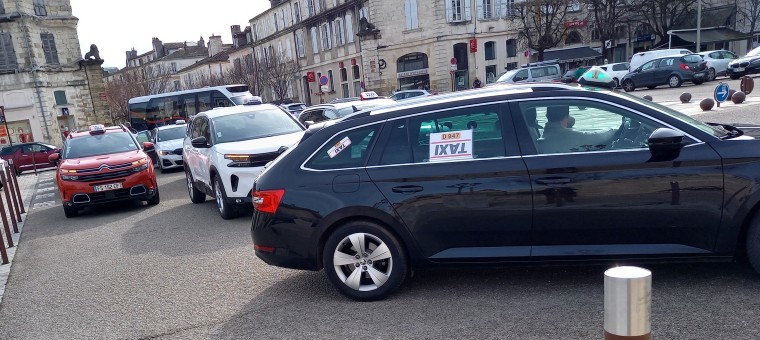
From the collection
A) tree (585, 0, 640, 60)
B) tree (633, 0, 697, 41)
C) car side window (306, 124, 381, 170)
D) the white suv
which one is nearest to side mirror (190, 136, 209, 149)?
the white suv

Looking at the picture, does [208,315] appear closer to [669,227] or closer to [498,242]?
[498,242]

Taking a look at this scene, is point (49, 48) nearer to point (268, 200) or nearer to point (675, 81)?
point (675, 81)

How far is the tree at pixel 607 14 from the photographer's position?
1721 inches

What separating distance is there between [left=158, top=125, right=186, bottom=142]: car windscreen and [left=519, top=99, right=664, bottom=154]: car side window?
1683cm

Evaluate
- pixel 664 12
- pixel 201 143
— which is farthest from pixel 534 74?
pixel 201 143

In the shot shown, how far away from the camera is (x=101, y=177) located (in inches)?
410

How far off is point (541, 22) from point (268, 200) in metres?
44.8

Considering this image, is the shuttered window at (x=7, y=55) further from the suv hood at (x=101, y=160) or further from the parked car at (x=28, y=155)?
the suv hood at (x=101, y=160)

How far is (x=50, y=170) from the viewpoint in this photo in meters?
26.5

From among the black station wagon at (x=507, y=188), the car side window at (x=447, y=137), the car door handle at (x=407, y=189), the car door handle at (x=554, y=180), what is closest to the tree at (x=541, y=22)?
the black station wagon at (x=507, y=188)

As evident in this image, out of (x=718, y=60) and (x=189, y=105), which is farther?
(x=718, y=60)

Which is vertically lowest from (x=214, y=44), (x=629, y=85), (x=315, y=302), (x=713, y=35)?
(x=629, y=85)

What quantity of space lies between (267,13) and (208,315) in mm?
67468

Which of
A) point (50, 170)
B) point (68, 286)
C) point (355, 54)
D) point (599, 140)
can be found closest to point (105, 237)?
point (68, 286)
